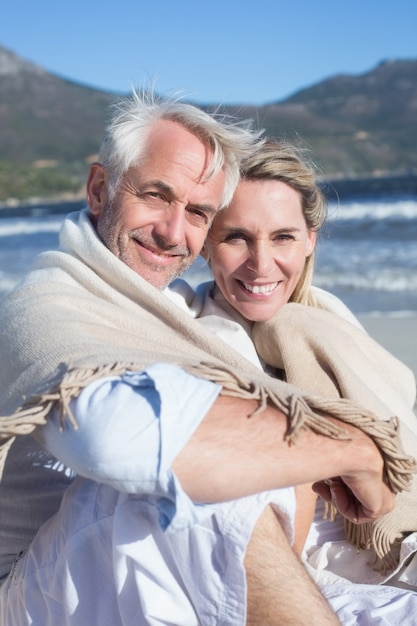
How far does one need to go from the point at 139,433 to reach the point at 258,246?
1240 mm

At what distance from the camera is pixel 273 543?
1779 millimetres

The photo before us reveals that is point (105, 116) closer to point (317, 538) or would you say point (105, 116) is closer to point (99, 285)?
point (99, 285)

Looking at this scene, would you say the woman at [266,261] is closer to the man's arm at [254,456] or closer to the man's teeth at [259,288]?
the man's teeth at [259,288]

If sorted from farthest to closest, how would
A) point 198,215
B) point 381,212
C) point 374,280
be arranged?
point 381,212
point 374,280
point 198,215

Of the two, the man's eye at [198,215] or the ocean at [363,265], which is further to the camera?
the ocean at [363,265]

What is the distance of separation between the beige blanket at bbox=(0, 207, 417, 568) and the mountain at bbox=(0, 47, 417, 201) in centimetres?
7214

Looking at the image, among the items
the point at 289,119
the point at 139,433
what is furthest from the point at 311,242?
the point at 289,119

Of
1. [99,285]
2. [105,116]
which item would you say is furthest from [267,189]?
[99,285]

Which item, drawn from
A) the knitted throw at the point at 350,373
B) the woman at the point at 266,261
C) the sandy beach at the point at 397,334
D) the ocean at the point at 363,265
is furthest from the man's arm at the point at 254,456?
the sandy beach at the point at 397,334

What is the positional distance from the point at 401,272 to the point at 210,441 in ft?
29.9

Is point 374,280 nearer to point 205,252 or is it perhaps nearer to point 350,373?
point 205,252

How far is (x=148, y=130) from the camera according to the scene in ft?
8.07

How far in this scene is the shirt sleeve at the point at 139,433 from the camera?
5.13 ft

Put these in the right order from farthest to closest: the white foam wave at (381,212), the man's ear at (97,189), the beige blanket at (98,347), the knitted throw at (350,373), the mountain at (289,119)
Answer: the mountain at (289,119) < the white foam wave at (381,212) < the man's ear at (97,189) < the knitted throw at (350,373) < the beige blanket at (98,347)
